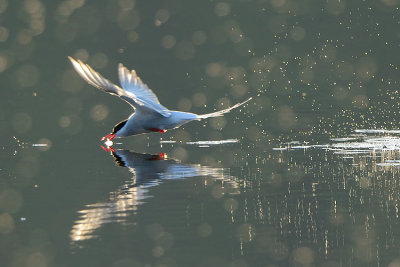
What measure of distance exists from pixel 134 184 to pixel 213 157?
2.01m

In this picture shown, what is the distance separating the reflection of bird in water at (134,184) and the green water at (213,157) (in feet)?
0.09

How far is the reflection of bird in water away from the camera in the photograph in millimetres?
8344

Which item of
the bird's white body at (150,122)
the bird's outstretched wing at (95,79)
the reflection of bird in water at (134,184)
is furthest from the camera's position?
the bird's white body at (150,122)

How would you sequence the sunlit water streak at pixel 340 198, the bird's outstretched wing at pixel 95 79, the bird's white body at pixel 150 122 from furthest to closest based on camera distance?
the bird's white body at pixel 150 122
the bird's outstretched wing at pixel 95 79
the sunlit water streak at pixel 340 198

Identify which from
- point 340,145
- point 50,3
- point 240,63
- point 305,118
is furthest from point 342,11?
point 340,145

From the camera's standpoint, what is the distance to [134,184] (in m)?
10.1

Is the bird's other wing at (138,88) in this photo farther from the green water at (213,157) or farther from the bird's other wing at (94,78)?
the bird's other wing at (94,78)

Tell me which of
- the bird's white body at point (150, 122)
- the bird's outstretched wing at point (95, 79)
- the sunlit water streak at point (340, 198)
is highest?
the bird's outstretched wing at point (95, 79)

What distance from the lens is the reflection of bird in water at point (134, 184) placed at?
27.4ft

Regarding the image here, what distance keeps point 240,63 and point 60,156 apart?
12.3 m

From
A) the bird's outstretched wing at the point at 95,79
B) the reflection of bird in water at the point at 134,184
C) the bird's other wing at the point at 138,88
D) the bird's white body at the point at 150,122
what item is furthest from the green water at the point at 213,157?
the bird's outstretched wing at the point at 95,79

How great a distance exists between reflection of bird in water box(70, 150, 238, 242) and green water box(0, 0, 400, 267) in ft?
0.09

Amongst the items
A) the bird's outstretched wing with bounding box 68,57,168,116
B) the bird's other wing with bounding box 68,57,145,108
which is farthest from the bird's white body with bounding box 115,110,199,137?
the bird's other wing with bounding box 68,57,145,108

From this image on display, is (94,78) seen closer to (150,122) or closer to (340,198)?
(150,122)
